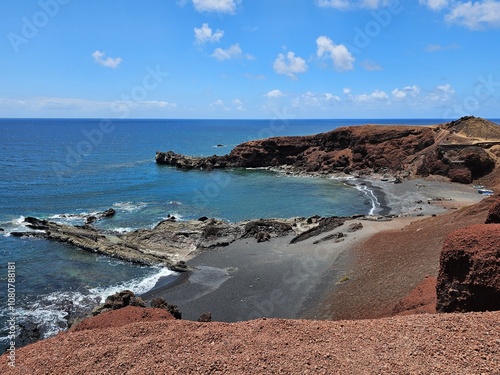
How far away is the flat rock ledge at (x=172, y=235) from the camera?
33.7 meters

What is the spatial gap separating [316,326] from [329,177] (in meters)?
67.4

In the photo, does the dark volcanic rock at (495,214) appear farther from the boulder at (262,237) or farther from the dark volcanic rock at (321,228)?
the boulder at (262,237)

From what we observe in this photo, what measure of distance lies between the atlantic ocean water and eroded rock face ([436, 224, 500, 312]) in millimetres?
20539

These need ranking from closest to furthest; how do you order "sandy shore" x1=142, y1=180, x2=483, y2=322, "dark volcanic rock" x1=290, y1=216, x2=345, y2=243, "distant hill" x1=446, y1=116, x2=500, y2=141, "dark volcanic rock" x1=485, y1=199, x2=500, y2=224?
"dark volcanic rock" x1=485, y1=199, x2=500, y2=224
"sandy shore" x1=142, y1=180, x2=483, y2=322
"dark volcanic rock" x1=290, y1=216, x2=345, y2=243
"distant hill" x1=446, y1=116, x2=500, y2=141

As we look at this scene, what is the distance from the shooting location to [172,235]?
122 ft

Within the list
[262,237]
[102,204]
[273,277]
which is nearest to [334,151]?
[102,204]

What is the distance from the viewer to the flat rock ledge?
33.7 meters

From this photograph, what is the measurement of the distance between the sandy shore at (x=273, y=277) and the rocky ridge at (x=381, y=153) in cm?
3286

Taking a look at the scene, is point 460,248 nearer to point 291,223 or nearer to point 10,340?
point 10,340

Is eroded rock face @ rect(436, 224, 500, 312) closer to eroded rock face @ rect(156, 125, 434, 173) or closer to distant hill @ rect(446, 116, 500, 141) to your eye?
eroded rock face @ rect(156, 125, 434, 173)

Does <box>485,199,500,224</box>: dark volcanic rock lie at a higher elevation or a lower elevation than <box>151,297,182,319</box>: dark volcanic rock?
higher

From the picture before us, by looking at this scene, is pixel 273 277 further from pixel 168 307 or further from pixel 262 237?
pixel 262 237

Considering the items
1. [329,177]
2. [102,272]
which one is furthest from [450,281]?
[329,177]

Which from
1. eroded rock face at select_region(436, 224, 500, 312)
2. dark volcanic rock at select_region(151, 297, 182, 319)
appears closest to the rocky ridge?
eroded rock face at select_region(436, 224, 500, 312)
